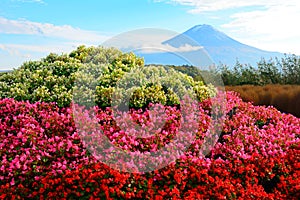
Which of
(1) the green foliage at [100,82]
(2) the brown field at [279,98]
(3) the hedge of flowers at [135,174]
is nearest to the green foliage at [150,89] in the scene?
(1) the green foliage at [100,82]

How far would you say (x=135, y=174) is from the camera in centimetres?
471

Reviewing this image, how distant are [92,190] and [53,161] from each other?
978 mm

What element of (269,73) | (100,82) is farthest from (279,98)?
(100,82)

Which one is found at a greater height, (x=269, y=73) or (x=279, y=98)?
(x=269, y=73)

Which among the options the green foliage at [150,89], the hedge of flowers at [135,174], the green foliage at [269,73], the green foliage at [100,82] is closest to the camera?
the hedge of flowers at [135,174]

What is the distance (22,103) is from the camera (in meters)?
7.17

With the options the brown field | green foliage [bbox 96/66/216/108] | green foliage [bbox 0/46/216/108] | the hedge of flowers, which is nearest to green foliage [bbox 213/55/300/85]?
the brown field

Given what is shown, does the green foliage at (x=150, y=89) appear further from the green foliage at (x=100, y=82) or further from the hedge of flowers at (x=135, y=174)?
the hedge of flowers at (x=135, y=174)

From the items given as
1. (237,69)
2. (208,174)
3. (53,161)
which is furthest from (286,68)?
(53,161)

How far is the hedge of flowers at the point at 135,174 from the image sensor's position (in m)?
4.58

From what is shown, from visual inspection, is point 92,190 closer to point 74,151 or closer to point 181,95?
point 74,151

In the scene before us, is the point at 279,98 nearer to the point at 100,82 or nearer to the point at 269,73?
the point at 269,73

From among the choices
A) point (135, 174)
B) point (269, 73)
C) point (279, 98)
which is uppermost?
point (269, 73)

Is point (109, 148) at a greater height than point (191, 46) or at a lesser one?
lesser
